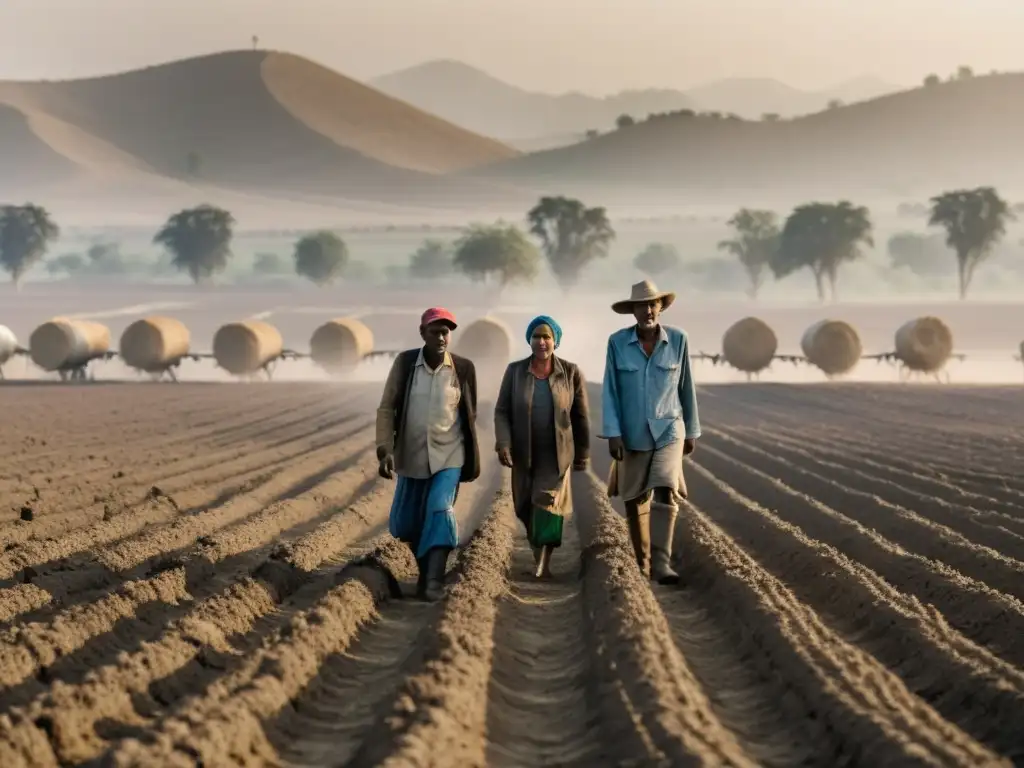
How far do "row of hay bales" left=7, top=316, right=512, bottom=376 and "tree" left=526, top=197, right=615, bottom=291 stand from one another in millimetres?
54714

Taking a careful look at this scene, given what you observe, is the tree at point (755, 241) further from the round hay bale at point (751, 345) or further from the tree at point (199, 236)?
the round hay bale at point (751, 345)

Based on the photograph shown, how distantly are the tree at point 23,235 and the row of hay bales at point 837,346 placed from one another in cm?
7353

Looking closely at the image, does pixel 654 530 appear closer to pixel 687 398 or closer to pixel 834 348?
pixel 687 398

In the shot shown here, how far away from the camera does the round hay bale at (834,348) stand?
40719 mm

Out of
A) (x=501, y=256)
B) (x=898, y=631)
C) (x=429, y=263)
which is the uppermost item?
(x=429, y=263)

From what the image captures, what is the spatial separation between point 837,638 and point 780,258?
86654 mm

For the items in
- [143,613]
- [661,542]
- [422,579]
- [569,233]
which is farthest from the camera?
[569,233]

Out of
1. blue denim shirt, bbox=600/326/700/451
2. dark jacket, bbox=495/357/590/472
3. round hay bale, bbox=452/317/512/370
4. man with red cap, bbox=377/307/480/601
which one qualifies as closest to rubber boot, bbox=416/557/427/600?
man with red cap, bbox=377/307/480/601

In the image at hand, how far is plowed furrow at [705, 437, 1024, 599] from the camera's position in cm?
954

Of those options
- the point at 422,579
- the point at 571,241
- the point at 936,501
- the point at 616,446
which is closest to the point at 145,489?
the point at 422,579

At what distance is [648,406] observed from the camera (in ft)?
30.8

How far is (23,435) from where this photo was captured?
71.9ft

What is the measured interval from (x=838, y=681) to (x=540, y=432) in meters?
3.39

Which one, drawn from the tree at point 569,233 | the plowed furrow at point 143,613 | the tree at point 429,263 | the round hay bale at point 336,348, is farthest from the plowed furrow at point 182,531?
the tree at point 429,263
